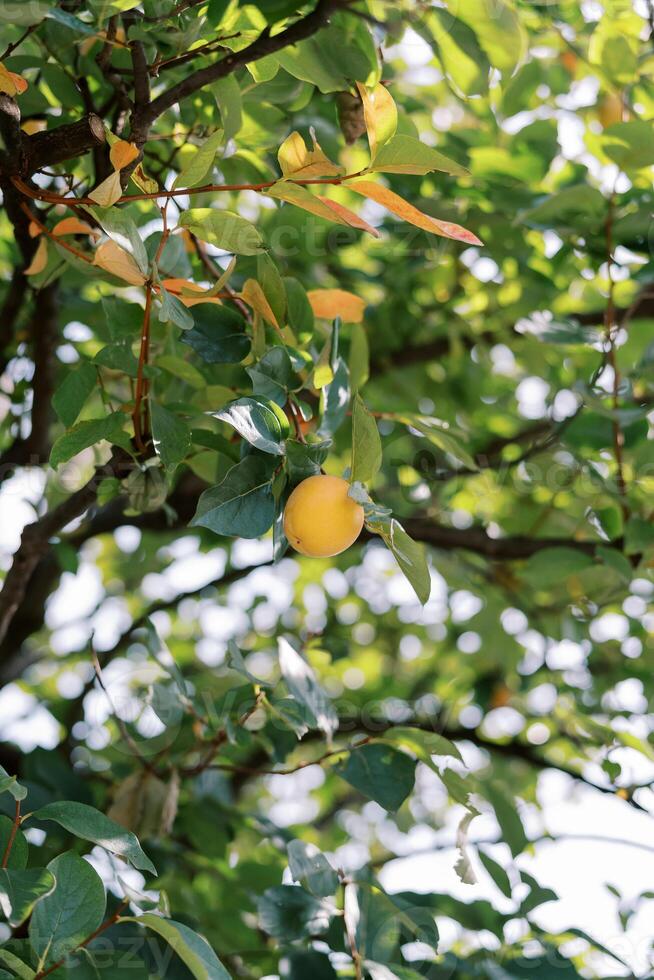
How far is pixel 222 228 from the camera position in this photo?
77 centimetres

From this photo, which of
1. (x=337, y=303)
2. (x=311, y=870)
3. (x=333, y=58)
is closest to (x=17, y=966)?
(x=311, y=870)

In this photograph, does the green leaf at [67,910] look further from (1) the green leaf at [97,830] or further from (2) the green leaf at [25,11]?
(2) the green leaf at [25,11]

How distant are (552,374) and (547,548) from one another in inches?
16.9

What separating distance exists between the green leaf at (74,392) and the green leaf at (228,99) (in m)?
0.28

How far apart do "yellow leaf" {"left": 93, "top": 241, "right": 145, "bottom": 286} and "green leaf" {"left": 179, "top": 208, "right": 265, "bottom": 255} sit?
5 cm

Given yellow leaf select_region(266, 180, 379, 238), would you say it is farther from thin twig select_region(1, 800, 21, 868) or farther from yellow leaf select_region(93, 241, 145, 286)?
thin twig select_region(1, 800, 21, 868)

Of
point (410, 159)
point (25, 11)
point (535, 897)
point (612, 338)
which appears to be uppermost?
point (25, 11)

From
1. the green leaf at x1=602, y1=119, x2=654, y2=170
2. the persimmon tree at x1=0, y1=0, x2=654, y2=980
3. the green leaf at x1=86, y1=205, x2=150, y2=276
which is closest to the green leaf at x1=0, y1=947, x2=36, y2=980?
the persimmon tree at x1=0, y1=0, x2=654, y2=980

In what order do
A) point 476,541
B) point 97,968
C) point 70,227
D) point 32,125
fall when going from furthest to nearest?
1. point 476,541
2. point 32,125
3. point 70,227
4. point 97,968

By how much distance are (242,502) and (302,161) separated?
0.90 feet

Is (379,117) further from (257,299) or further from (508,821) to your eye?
(508,821)

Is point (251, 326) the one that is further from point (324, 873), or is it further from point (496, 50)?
point (324, 873)

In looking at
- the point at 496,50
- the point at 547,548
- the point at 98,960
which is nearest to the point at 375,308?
the point at 547,548

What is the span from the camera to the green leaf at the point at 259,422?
70cm
